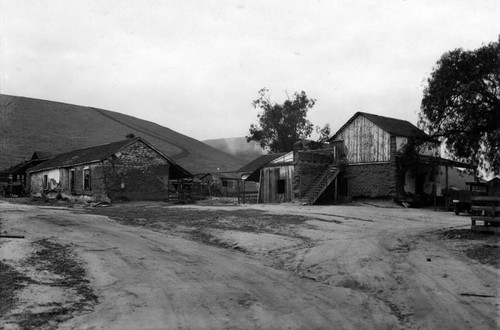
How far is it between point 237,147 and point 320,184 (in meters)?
120

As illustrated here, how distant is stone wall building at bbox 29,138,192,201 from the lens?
103ft

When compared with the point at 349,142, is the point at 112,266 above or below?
below

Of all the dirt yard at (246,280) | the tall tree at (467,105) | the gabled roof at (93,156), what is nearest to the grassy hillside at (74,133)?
the gabled roof at (93,156)

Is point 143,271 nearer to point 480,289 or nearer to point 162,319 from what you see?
point 162,319

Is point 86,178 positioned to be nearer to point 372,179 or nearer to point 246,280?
point 372,179

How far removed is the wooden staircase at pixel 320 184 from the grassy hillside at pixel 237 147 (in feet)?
337

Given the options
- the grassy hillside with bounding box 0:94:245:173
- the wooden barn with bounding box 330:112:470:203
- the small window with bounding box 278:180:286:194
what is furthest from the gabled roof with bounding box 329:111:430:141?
the grassy hillside with bounding box 0:94:245:173

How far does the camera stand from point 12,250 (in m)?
9.02

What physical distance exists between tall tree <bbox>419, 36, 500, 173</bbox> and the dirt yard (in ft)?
35.6

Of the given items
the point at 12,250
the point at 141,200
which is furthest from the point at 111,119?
the point at 12,250

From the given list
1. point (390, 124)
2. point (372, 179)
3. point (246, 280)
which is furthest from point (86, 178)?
point (246, 280)

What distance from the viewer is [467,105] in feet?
72.6

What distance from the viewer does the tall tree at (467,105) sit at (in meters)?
21.5

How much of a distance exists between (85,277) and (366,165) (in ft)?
88.3
